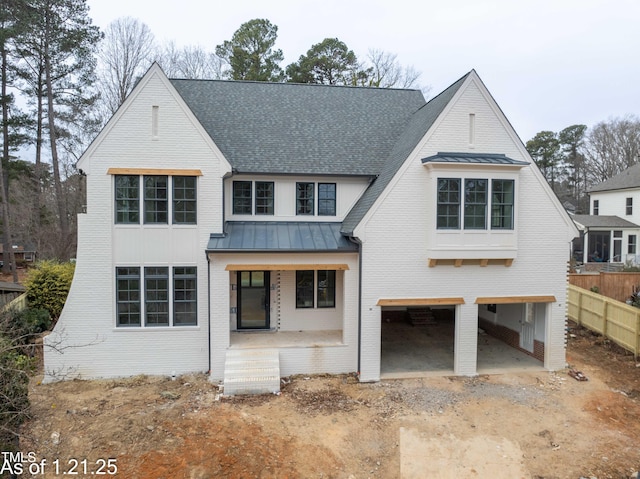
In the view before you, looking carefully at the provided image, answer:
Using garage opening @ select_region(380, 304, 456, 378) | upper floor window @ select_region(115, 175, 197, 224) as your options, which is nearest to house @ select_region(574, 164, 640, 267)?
garage opening @ select_region(380, 304, 456, 378)

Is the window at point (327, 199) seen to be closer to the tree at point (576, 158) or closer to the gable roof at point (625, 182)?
the gable roof at point (625, 182)

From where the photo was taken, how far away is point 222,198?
12.0 meters

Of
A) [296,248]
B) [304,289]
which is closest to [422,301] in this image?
[296,248]

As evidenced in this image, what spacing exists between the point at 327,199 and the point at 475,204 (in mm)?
5062

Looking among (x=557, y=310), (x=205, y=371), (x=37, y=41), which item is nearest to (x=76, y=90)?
(x=37, y=41)

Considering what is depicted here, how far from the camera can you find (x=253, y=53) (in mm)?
31859

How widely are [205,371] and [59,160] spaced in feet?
75.8

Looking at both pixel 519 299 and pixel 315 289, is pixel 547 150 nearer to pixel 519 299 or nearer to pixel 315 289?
pixel 519 299

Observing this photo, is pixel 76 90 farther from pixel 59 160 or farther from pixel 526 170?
pixel 526 170

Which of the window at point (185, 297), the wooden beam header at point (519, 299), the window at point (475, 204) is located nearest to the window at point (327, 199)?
the window at point (475, 204)

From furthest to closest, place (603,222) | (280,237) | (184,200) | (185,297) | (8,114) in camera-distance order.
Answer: (603,222), (8,114), (280,237), (185,297), (184,200)

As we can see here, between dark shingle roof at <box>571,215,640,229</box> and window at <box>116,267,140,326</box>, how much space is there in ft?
106

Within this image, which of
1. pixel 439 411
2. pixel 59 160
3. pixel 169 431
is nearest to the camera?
pixel 169 431

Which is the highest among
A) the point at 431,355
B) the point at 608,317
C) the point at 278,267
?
the point at 278,267
